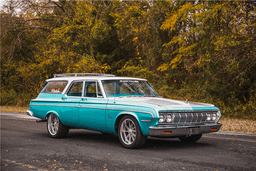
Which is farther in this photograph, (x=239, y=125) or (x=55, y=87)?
(x=239, y=125)

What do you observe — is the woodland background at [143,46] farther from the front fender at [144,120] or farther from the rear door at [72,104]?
the front fender at [144,120]

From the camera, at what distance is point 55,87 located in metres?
10.7

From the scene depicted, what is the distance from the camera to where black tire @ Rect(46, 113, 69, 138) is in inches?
394

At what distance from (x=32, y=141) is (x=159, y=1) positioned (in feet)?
57.4

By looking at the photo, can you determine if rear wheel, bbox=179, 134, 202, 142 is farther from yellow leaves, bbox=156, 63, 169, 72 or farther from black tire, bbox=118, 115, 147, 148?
yellow leaves, bbox=156, 63, 169, 72

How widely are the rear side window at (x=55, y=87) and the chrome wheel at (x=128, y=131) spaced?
116 inches

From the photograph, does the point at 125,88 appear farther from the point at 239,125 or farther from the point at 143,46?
the point at 143,46

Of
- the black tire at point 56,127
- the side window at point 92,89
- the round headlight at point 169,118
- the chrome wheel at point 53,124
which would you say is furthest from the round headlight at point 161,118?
the chrome wheel at point 53,124

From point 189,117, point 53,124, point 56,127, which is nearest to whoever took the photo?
point 189,117

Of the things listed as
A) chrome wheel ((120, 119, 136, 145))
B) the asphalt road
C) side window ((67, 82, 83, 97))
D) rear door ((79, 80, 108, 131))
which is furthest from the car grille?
side window ((67, 82, 83, 97))

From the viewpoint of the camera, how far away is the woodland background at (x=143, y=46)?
18516mm

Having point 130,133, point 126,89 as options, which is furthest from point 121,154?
point 126,89

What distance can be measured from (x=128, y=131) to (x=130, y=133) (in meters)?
0.07

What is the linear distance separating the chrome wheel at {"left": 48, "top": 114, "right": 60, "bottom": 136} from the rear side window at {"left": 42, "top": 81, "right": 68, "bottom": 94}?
0.76m
